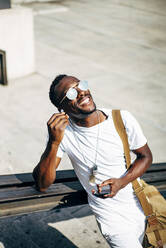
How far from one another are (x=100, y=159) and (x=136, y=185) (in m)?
0.34

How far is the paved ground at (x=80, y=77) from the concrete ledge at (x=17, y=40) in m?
0.27

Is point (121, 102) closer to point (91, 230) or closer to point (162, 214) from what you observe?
point (91, 230)

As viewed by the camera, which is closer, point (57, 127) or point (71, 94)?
point (57, 127)

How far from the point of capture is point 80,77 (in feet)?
28.1

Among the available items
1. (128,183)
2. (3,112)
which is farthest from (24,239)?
(3,112)

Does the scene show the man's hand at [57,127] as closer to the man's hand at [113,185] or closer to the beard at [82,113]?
the beard at [82,113]

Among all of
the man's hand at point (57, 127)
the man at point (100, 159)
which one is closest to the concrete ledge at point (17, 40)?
the man at point (100, 159)

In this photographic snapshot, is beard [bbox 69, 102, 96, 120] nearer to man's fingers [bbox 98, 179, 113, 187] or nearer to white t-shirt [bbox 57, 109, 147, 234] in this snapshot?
white t-shirt [bbox 57, 109, 147, 234]

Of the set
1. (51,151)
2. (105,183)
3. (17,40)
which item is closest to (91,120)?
(51,151)

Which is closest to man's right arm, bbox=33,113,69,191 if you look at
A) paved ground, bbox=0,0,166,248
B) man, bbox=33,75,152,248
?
man, bbox=33,75,152,248

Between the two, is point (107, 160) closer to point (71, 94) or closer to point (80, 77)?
point (71, 94)

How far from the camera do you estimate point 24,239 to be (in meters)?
3.64

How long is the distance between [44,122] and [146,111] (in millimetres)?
1963

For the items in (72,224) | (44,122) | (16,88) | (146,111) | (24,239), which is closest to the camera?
(24,239)
